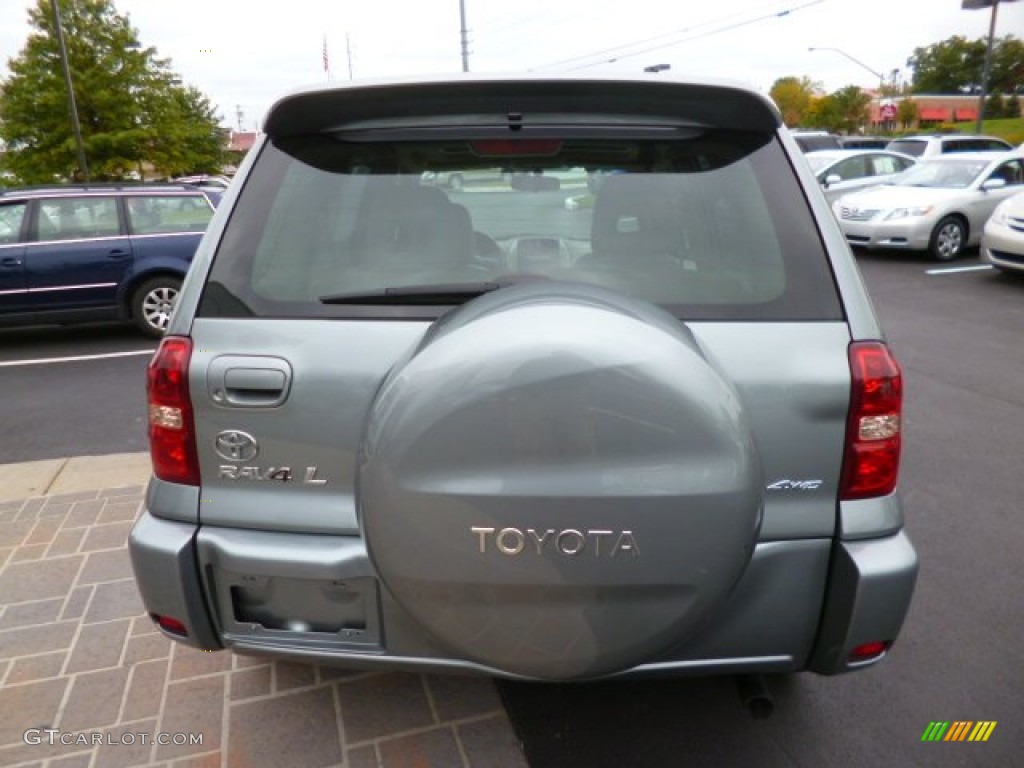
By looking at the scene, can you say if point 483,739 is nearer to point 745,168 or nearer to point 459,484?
point 459,484

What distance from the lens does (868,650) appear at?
2002 millimetres

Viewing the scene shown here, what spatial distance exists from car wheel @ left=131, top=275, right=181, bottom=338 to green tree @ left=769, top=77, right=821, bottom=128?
261 feet

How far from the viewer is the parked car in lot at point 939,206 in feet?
39.2

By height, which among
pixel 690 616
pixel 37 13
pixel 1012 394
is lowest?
pixel 1012 394

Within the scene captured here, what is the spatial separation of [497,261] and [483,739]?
1485 millimetres

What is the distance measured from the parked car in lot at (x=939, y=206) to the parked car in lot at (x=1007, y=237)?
170 centimetres

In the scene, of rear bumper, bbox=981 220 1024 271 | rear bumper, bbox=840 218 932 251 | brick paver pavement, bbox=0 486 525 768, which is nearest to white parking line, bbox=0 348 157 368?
brick paver pavement, bbox=0 486 525 768

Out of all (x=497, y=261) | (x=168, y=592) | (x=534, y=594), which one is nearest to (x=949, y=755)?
(x=534, y=594)

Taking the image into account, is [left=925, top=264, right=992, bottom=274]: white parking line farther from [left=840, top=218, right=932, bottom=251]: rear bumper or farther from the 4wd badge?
the 4wd badge

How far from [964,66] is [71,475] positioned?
10937 cm

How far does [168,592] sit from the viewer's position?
2.00 meters

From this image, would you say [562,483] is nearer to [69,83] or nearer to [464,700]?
[464,700]

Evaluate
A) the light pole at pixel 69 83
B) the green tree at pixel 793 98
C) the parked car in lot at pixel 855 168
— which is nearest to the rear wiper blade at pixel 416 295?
the parked car in lot at pixel 855 168

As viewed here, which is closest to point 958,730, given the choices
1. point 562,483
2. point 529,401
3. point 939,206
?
point 562,483
